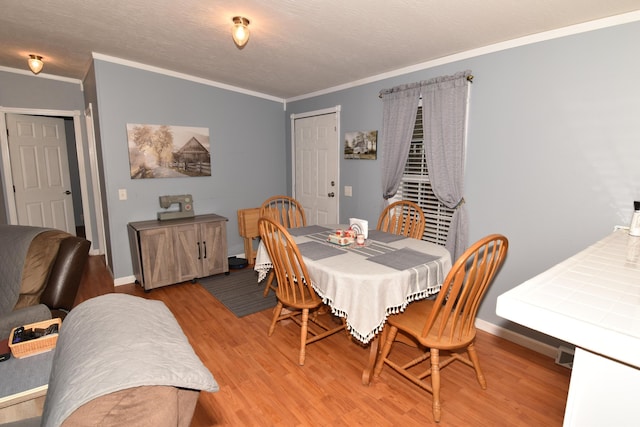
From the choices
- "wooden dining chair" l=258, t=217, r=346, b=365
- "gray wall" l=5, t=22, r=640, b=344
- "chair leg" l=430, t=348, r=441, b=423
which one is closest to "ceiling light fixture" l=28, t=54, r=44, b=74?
"gray wall" l=5, t=22, r=640, b=344

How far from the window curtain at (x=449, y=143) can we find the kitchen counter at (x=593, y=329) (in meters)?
1.79

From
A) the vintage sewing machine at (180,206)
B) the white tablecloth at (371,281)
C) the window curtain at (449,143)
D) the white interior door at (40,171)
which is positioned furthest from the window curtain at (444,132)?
the white interior door at (40,171)

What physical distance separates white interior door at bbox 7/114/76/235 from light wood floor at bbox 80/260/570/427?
3604 mm

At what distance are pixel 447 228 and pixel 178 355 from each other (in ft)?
8.83

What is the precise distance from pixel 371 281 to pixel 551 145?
1660 mm

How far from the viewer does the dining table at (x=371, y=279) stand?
1816 millimetres

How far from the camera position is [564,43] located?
217 cm

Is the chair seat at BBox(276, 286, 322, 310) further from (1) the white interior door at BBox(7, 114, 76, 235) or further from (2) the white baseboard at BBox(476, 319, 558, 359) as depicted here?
(1) the white interior door at BBox(7, 114, 76, 235)

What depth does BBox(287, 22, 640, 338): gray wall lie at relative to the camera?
201 cm

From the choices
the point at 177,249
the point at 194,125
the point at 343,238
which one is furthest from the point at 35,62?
the point at 343,238

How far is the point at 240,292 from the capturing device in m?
3.49

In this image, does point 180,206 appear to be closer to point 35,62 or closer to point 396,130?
point 35,62

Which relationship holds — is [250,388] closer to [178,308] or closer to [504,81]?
[178,308]

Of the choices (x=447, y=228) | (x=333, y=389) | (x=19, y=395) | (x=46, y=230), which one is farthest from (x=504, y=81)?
(x=46, y=230)
